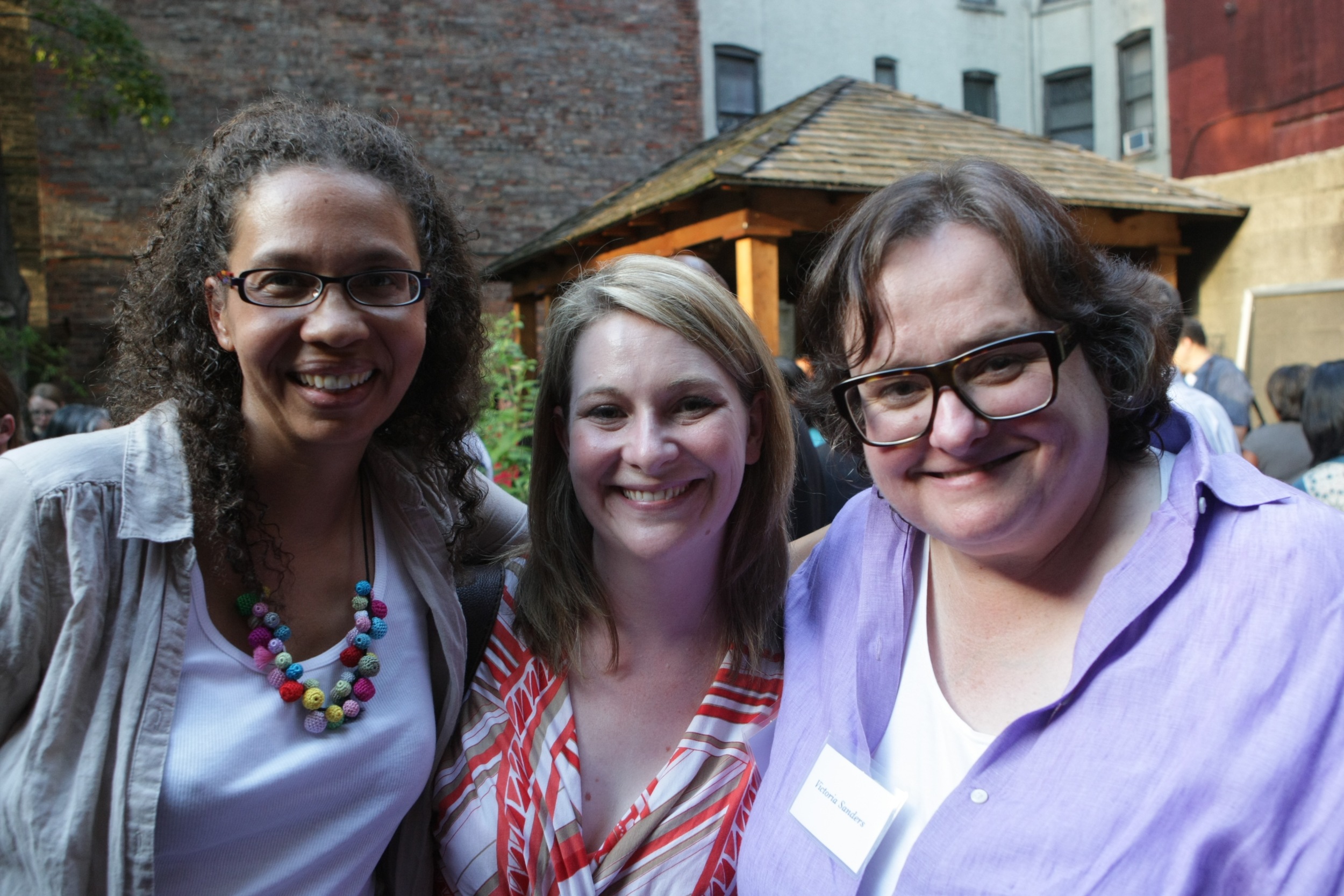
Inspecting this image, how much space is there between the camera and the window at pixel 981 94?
18.2 m

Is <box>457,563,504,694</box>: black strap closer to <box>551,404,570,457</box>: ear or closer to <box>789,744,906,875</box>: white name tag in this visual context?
<box>551,404,570,457</box>: ear

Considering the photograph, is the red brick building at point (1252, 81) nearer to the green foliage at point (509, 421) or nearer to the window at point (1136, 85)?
the window at point (1136, 85)

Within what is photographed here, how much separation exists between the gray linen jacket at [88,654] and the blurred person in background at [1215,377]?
20.2ft

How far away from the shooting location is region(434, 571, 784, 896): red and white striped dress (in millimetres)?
1797

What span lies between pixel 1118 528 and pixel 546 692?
3.88 feet

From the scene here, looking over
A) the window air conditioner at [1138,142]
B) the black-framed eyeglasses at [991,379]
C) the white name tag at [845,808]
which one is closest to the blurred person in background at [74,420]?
the white name tag at [845,808]

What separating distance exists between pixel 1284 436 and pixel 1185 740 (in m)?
4.67

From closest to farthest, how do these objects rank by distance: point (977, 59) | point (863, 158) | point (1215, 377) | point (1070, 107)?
point (1215, 377) → point (863, 158) → point (977, 59) → point (1070, 107)

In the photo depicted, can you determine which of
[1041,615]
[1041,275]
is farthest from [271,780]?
[1041,275]

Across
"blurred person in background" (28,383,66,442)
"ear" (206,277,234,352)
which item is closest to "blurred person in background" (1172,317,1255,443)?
"ear" (206,277,234,352)

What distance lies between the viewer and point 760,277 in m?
6.98

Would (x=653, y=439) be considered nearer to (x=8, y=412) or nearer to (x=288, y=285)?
(x=288, y=285)

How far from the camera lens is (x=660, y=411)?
1.96 meters

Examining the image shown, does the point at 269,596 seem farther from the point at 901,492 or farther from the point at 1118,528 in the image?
the point at 1118,528
